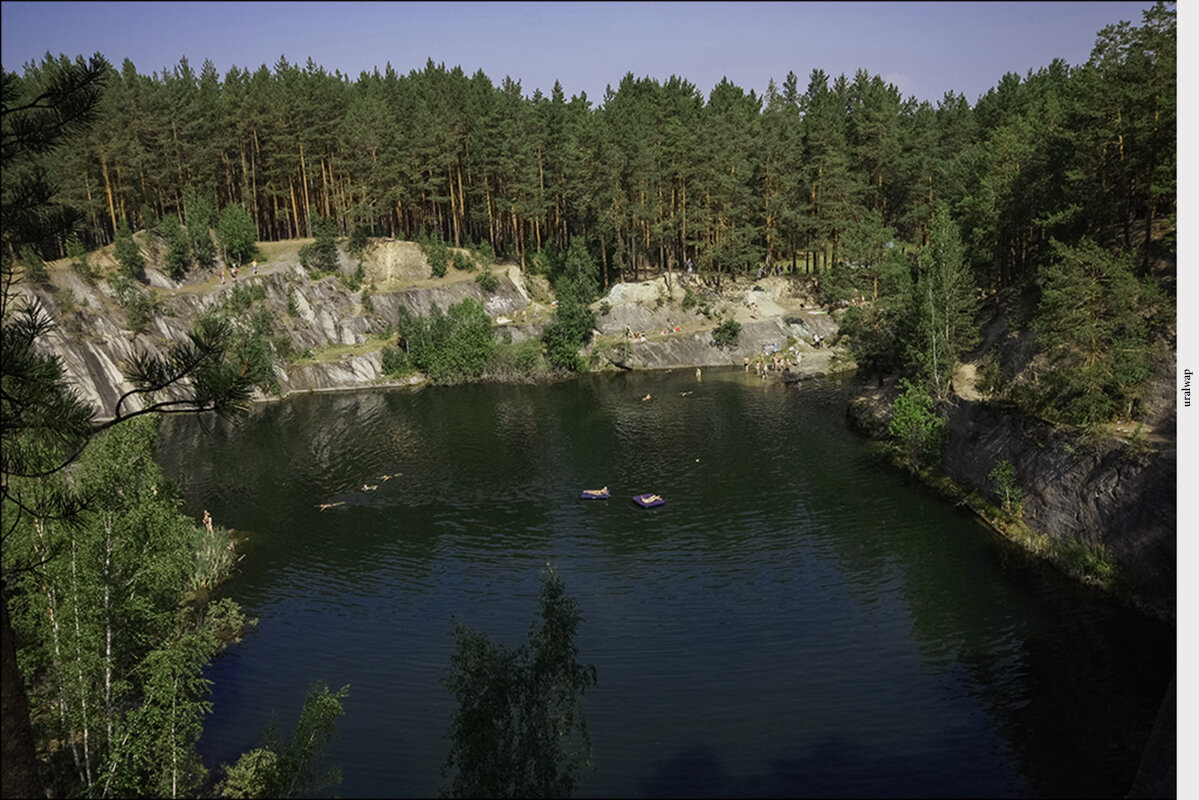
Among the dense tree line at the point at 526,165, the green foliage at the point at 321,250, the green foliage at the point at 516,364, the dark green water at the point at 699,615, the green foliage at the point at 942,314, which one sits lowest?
the dark green water at the point at 699,615

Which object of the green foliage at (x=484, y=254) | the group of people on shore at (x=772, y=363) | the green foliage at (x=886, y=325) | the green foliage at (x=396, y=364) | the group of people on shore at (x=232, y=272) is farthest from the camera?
the green foliage at (x=484, y=254)

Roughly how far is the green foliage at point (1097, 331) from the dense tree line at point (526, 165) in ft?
148

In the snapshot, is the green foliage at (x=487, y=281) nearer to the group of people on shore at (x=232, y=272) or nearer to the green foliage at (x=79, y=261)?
the group of people on shore at (x=232, y=272)

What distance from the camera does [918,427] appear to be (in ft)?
177

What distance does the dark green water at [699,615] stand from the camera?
1091 inches

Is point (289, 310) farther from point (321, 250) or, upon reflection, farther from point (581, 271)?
point (581, 271)

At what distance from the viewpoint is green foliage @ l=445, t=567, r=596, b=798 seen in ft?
57.0

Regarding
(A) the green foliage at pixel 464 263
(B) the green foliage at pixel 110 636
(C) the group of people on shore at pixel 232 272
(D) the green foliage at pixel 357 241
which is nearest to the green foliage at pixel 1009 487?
(B) the green foliage at pixel 110 636

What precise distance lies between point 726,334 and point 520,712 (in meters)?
82.6

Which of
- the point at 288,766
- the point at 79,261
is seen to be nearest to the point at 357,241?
the point at 79,261

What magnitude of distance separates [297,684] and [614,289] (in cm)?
7567

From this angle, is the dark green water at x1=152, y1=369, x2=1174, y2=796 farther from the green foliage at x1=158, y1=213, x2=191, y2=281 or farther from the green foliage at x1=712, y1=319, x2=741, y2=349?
the green foliage at x1=158, y1=213, x2=191, y2=281
